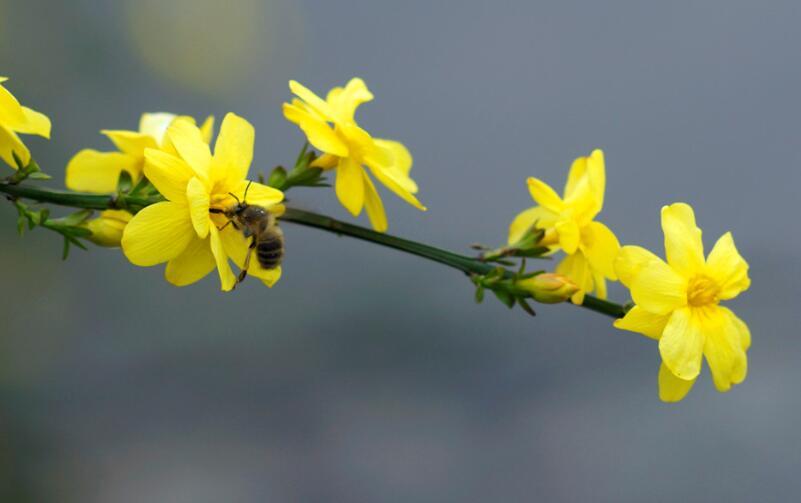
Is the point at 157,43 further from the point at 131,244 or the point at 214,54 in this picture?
the point at 131,244

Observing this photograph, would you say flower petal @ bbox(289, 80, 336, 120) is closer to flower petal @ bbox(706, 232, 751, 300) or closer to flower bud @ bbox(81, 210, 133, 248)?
flower bud @ bbox(81, 210, 133, 248)

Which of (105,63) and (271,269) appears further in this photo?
(105,63)

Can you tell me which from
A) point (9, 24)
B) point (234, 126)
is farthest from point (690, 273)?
point (9, 24)

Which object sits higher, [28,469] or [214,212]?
[214,212]

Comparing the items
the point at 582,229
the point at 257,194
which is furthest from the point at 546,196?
the point at 257,194

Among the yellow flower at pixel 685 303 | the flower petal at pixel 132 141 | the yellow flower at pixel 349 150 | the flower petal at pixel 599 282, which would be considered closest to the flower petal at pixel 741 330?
the yellow flower at pixel 685 303

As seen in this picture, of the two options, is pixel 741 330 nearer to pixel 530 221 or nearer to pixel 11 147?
pixel 530 221

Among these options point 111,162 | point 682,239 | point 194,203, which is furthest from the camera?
point 111,162

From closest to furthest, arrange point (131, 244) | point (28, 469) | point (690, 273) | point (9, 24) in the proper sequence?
point (131, 244) < point (690, 273) < point (9, 24) < point (28, 469)
